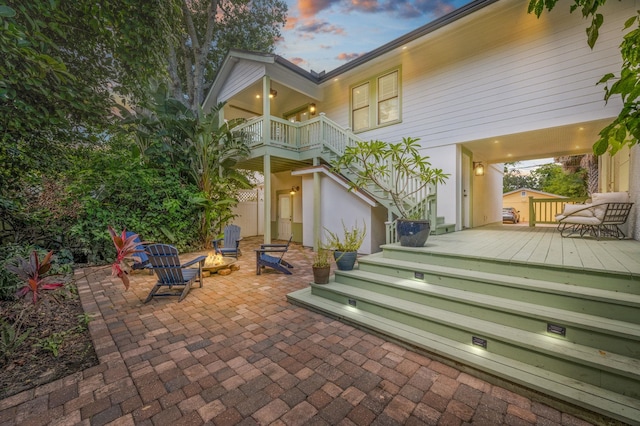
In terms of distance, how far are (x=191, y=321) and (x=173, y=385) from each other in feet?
4.51

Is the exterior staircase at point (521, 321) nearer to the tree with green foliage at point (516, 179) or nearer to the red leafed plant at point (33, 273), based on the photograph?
the red leafed plant at point (33, 273)

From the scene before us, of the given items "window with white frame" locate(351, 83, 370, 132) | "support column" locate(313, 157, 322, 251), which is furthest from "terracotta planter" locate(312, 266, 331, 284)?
"window with white frame" locate(351, 83, 370, 132)

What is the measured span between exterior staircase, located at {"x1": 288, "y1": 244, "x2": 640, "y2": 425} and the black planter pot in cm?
65

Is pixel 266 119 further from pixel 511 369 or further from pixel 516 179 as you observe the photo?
pixel 516 179

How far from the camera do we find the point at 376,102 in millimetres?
9102

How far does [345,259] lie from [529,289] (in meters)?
2.51

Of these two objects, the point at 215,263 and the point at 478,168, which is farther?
the point at 478,168

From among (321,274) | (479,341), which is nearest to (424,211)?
(321,274)

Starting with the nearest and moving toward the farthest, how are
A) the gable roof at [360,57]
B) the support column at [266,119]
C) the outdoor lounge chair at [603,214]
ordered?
the outdoor lounge chair at [603,214]
the gable roof at [360,57]
the support column at [266,119]

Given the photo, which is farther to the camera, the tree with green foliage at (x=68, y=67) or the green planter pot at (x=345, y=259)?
the green planter pot at (x=345, y=259)

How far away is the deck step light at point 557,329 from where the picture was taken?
8.34ft

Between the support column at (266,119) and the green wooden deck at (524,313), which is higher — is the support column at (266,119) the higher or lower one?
the higher one

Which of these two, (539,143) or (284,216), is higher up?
(539,143)

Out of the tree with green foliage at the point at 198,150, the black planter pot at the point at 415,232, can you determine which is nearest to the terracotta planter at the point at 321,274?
the black planter pot at the point at 415,232
